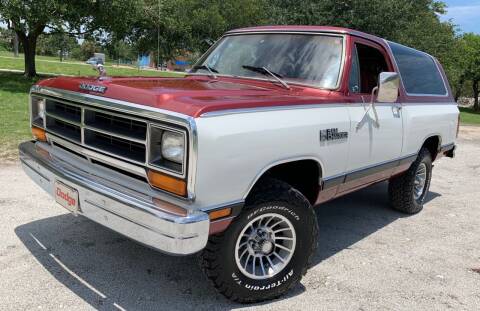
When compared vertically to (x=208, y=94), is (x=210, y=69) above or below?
above

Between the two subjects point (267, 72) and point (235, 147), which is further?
point (267, 72)

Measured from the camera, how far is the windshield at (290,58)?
4.06 metres

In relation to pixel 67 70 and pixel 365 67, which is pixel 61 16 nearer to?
pixel 67 70

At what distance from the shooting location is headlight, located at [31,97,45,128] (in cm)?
400

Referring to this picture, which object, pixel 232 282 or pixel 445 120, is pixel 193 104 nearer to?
pixel 232 282

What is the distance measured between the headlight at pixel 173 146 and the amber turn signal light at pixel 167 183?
0.37 feet

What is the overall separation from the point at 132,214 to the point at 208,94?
36.7 inches

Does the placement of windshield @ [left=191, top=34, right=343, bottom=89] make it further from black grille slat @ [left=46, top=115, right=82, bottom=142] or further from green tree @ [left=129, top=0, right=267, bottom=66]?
green tree @ [left=129, top=0, right=267, bottom=66]

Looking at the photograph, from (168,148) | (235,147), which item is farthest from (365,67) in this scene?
(168,148)

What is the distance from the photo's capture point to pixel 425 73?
575cm

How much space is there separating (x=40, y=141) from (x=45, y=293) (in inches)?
55.1

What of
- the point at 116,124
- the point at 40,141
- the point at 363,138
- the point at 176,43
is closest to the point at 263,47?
the point at 363,138

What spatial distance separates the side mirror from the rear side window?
1100 mm

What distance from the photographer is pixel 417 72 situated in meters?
5.52
